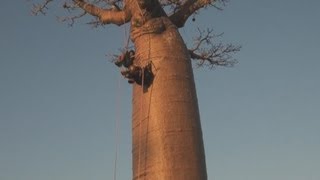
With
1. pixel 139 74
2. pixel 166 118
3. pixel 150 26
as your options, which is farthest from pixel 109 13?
pixel 166 118

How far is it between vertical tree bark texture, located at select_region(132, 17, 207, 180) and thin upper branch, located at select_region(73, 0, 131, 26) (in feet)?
1.32

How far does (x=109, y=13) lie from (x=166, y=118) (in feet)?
4.43

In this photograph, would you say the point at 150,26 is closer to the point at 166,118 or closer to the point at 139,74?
the point at 139,74

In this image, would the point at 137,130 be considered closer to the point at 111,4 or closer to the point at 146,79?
the point at 146,79

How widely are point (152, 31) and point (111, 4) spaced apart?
3.36ft

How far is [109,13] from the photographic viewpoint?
436 centimetres

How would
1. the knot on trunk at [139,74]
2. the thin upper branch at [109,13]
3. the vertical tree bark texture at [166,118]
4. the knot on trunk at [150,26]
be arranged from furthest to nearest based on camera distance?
the thin upper branch at [109,13]
the knot on trunk at [150,26]
the knot on trunk at [139,74]
the vertical tree bark texture at [166,118]

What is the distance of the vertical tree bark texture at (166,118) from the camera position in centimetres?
324

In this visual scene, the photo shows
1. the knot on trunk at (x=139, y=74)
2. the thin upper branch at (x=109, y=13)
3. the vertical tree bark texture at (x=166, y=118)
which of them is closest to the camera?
the vertical tree bark texture at (x=166, y=118)

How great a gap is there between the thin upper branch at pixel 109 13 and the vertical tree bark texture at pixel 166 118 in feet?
1.32

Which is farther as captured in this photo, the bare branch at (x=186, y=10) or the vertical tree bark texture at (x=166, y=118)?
the bare branch at (x=186, y=10)

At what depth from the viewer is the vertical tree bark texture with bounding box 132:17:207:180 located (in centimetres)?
324

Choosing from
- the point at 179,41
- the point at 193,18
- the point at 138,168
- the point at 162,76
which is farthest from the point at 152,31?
the point at 138,168

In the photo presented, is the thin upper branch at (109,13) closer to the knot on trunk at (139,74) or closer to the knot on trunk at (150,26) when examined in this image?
the knot on trunk at (150,26)
